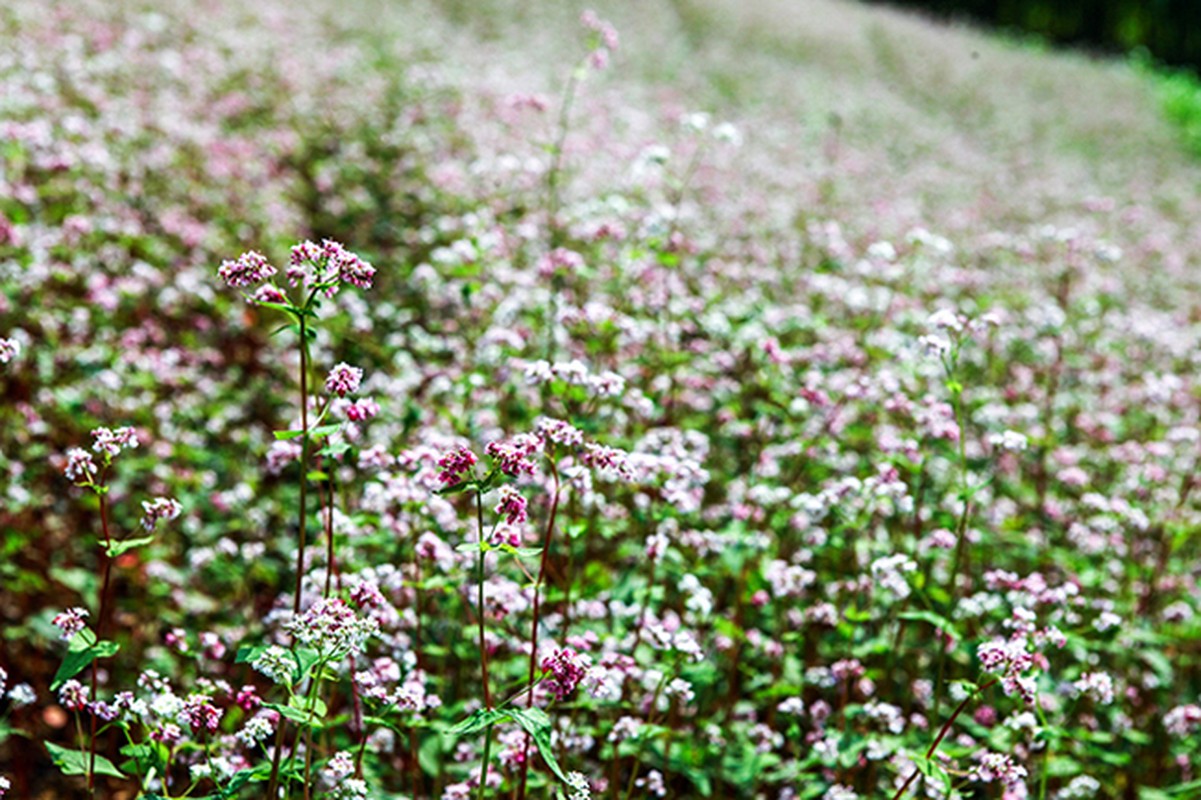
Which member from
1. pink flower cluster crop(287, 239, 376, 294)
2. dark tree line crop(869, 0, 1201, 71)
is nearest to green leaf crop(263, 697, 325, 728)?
pink flower cluster crop(287, 239, 376, 294)

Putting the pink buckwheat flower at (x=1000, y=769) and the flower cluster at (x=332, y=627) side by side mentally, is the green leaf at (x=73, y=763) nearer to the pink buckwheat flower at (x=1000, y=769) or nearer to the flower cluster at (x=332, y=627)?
the flower cluster at (x=332, y=627)

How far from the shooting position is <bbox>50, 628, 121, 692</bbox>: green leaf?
7.38ft

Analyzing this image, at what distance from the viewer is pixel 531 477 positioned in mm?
3006

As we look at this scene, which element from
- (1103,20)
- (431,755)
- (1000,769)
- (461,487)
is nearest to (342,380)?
(461,487)

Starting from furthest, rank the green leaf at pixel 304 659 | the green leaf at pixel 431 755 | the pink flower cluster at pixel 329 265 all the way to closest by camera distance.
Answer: the green leaf at pixel 431 755 → the pink flower cluster at pixel 329 265 → the green leaf at pixel 304 659

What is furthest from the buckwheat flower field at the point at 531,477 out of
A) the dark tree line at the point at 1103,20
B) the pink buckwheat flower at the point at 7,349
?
the dark tree line at the point at 1103,20

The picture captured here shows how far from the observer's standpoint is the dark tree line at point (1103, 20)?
41688 mm

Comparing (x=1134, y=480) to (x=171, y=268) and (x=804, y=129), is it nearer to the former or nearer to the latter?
(x=171, y=268)

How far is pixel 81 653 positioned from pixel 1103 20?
163ft

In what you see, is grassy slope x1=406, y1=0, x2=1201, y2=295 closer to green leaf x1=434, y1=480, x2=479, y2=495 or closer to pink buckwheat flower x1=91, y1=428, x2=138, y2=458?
green leaf x1=434, y1=480, x2=479, y2=495

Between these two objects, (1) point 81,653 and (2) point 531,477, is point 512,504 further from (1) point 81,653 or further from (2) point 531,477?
(1) point 81,653

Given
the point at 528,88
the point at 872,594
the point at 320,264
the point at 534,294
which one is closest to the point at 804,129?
the point at 528,88

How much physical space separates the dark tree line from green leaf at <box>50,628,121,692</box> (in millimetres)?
46787

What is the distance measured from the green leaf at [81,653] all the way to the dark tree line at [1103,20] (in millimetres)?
46787
